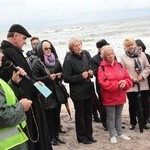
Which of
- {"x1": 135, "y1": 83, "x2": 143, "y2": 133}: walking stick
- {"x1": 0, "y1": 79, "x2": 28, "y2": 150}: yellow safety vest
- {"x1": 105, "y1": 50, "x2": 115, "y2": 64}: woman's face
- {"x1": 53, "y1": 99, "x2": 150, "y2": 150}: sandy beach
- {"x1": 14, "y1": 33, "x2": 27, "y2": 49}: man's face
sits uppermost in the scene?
{"x1": 14, "y1": 33, "x2": 27, "y2": 49}: man's face

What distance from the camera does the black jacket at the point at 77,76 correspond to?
546 centimetres

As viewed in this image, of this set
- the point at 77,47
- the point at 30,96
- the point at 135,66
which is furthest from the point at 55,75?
the point at 30,96

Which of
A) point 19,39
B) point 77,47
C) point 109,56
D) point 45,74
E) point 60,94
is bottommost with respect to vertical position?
point 60,94

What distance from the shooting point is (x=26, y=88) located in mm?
3824

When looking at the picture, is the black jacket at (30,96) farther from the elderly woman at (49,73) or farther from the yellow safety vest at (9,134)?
the elderly woman at (49,73)

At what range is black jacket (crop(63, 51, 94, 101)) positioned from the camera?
5.46 m

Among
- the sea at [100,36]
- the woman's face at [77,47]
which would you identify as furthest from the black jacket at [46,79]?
the sea at [100,36]

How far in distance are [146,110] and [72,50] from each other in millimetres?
1847

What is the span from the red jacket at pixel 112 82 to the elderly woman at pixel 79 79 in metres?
0.20

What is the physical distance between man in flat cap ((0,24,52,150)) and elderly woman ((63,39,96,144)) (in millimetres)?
1574

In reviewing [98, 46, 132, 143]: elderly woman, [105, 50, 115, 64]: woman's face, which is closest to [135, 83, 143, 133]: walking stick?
[98, 46, 132, 143]: elderly woman

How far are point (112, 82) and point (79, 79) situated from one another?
1.63ft

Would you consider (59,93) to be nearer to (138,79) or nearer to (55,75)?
(55,75)

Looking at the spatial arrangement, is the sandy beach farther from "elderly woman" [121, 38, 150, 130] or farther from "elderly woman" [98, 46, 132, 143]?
"elderly woman" [121, 38, 150, 130]
